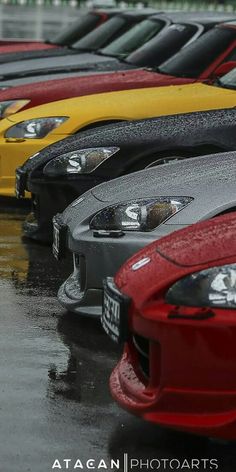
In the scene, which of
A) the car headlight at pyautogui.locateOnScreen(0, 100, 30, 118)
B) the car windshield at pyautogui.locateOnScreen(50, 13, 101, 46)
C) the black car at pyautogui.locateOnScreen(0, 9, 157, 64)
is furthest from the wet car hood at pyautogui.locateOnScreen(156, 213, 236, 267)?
Answer: the car windshield at pyautogui.locateOnScreen(50, 13, 101, 46)

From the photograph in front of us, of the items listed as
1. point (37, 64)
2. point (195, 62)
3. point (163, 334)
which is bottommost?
point (37, 64)

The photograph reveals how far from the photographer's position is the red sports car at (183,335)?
16.6 ft

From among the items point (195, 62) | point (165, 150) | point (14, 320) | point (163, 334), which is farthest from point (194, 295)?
point (195, 62)

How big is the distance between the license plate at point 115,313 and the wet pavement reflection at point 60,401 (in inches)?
16.5

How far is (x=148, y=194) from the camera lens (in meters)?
7.20

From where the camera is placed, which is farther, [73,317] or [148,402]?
[73,317]

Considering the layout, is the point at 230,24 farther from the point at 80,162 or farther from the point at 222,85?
the point at 80,162

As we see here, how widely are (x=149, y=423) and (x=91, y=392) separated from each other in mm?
468

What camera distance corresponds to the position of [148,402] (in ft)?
17.2

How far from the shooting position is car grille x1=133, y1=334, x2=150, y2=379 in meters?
5.46

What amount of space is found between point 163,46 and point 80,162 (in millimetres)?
4591

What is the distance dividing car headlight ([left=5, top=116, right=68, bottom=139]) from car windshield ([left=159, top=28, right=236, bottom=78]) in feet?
5.19

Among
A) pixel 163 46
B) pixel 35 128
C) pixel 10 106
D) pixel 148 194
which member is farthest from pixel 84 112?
pixel 148 194

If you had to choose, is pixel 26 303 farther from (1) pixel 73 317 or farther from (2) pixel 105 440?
(2) pixel 105 440
